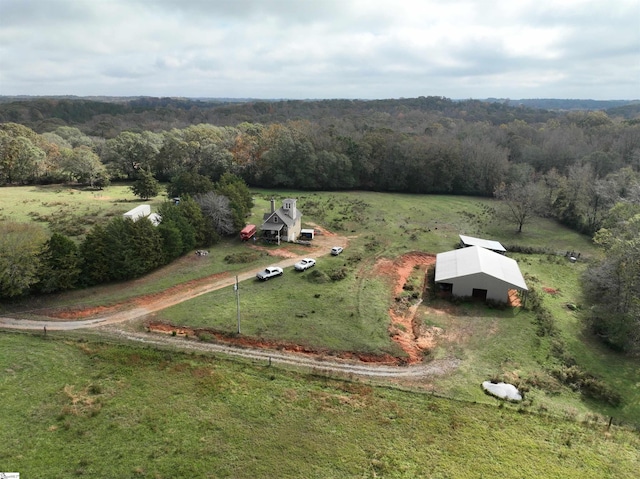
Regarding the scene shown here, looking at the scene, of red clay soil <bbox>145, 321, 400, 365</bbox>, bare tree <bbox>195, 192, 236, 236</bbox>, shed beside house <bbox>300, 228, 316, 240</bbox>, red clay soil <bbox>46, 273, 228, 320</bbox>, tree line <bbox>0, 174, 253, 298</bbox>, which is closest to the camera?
red clay soil <bbox>145, 321, 400, 365</bbox>

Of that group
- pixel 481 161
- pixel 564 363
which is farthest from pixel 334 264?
pixel 481 161

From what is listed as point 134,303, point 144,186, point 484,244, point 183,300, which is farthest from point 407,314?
point 144,186

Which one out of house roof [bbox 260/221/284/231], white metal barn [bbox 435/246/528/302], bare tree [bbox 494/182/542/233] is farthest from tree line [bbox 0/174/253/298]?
bare tree [bbox 494/182/542/233]

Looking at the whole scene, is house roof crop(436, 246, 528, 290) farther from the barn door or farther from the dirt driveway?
Result: the dirt driveway

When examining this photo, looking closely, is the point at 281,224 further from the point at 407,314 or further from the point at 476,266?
the point at 476,266

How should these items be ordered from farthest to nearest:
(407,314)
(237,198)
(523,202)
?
(523,202) → (237,198) → (407,314)

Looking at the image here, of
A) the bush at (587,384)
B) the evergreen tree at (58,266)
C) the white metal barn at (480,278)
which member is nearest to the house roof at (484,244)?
the white metal barn at (480,278)
